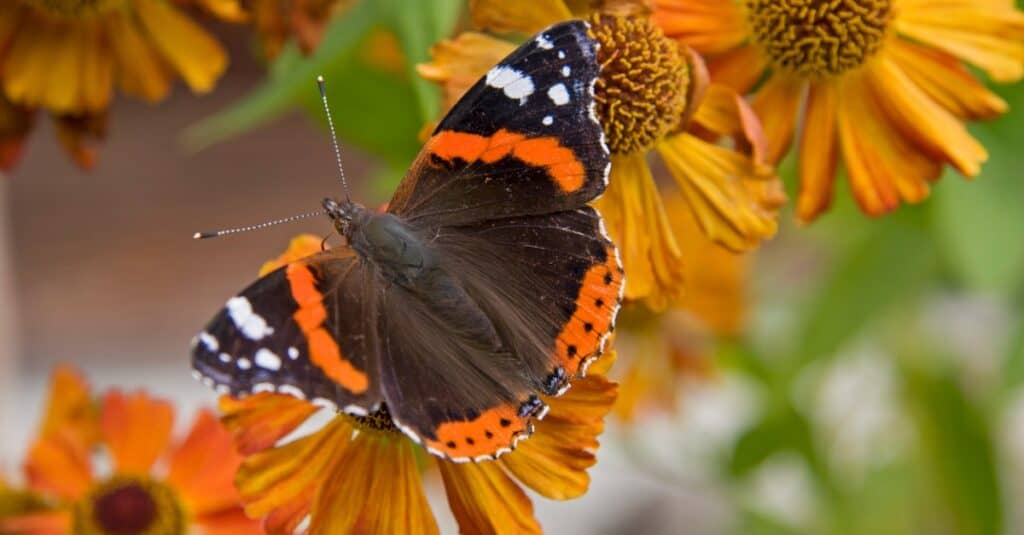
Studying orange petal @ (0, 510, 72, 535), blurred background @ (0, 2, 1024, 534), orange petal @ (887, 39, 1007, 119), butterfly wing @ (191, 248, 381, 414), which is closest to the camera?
butterfly wing @ (191, 248, 381, 414)

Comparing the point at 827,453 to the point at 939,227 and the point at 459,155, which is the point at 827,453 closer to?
the point at 939,227

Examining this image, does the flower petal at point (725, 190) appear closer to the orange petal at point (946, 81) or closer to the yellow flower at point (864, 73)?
the yellow flower at point (864, 73)

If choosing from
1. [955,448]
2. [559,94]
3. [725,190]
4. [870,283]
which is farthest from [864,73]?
[955,448]

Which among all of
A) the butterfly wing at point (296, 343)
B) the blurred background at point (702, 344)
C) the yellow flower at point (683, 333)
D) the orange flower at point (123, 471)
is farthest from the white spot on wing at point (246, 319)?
the yellow flower at point (683, 333)

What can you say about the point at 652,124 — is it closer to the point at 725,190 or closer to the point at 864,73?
the point at 725,190

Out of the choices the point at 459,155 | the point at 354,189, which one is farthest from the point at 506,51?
the point at 354,189

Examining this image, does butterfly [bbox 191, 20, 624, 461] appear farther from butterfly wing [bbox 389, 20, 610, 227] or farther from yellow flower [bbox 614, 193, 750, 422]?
yellow flower [bbox 614, 193, 750, 422]

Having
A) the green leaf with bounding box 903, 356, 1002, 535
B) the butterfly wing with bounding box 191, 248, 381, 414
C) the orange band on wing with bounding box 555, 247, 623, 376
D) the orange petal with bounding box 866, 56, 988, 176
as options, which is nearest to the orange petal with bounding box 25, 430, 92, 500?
the butterfly wing with bounding box 191, 248, 381, 414
